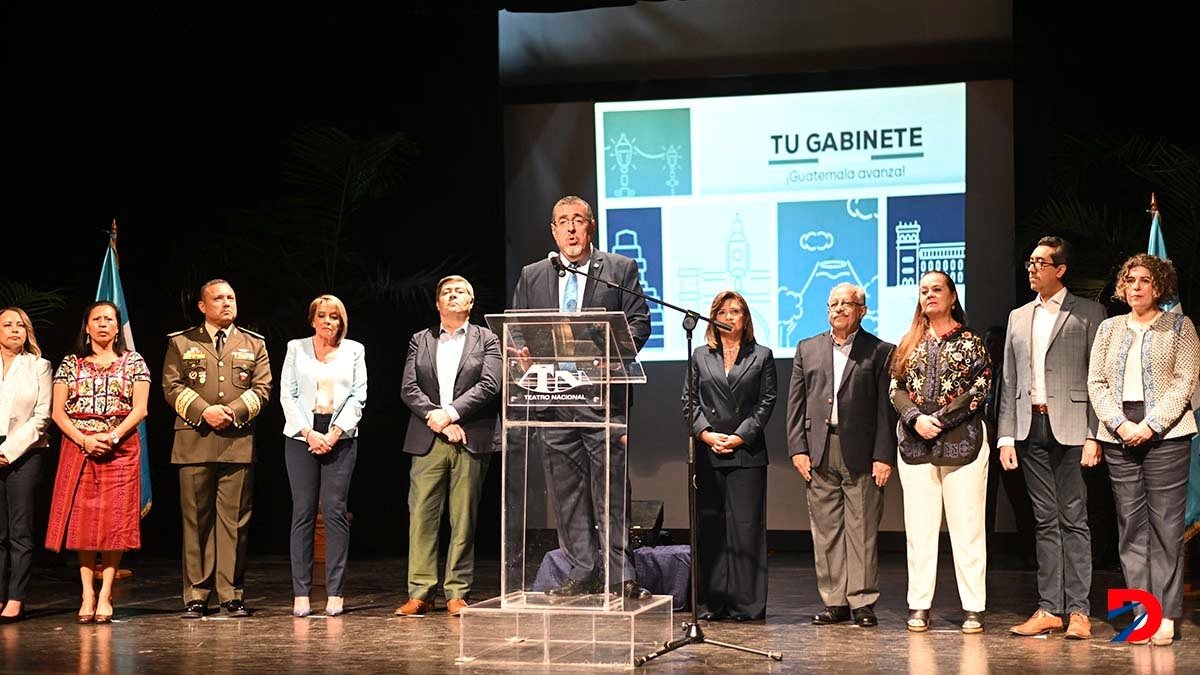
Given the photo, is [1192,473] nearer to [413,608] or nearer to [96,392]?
[413,608]

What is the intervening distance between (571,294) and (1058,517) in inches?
89.7

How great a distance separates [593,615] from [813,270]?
4.11 metres

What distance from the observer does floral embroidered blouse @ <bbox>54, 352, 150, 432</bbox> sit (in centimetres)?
661

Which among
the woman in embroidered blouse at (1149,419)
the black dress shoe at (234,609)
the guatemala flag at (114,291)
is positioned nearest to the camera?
the woman in embroidered blouse at (1149,419)

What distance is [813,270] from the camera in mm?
8805

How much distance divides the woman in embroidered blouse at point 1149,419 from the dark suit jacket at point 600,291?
75.2 inches

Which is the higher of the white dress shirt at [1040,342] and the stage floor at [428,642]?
the white dress shirt at [1040,342]

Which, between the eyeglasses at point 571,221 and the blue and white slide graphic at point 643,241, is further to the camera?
the blue and white slide graphic at point 643,241

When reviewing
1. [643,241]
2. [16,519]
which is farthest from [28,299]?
[643,241]

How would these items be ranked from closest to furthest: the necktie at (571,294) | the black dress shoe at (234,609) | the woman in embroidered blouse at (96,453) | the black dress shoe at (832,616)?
the necktie at (571,294) < the black dress shoe at (832,616) < the woman in embroidered blouse at (96,453) < the black dress shoe at (234,609)

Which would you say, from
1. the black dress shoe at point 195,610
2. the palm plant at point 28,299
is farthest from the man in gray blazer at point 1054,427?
the palm plant at point 28,299

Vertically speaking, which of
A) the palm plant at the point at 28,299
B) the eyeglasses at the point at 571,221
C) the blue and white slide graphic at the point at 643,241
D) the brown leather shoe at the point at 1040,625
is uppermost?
the blue and white slide graphic at the point at 643,241

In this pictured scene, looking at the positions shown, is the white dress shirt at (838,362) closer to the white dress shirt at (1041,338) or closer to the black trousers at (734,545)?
the black trousers at (734,545)

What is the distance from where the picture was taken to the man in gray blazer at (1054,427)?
5848 mm
